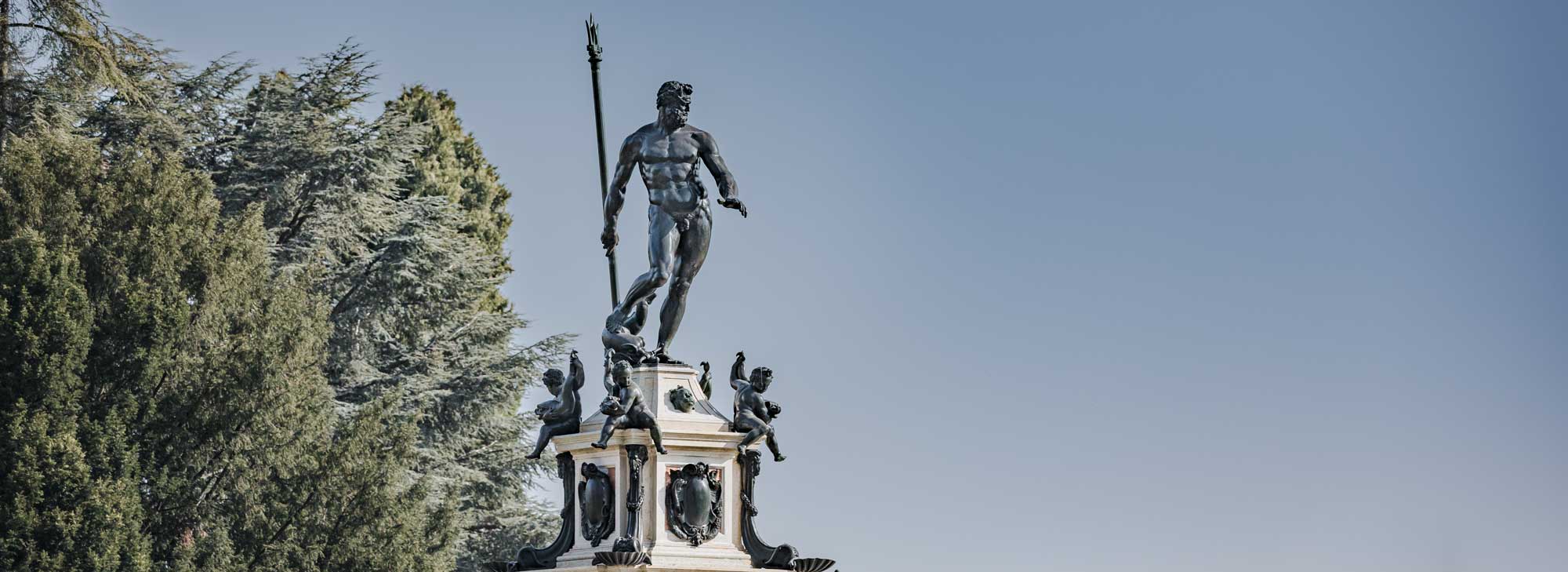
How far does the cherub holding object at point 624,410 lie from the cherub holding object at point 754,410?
2.04 feet

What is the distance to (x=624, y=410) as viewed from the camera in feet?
50.3

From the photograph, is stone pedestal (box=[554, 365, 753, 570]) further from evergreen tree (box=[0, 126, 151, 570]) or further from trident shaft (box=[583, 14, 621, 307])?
evergreen tree (box=[0, 126, 151, 570])

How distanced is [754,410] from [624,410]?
3.34ft

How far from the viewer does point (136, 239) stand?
81.5ft

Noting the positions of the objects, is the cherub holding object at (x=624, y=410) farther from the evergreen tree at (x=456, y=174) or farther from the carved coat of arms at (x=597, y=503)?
the evergreen tree at (x=456, y=174)

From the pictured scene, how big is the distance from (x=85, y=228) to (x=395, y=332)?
11.4 meters

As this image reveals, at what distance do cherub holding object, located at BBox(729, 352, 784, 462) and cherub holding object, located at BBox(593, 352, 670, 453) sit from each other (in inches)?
24.5

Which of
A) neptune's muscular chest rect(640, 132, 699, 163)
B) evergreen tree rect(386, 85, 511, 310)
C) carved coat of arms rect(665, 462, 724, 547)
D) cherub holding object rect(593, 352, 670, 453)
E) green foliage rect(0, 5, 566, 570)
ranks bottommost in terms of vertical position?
carved coat of arms rect(665, 462, 724, 547)

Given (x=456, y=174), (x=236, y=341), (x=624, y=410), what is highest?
(x=456, y=174)

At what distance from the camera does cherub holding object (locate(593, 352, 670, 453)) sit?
50.1 feet

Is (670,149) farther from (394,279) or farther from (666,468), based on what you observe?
(394,279)

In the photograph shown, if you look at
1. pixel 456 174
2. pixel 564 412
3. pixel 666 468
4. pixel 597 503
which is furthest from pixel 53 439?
pixel 456 174

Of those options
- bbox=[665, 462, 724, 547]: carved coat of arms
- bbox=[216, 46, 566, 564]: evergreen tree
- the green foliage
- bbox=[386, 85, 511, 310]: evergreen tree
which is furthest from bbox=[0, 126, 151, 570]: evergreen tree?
bbox=[386, 85, 511, 310]: evergreen tree

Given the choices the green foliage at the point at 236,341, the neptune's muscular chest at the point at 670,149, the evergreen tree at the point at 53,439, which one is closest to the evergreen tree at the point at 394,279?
the green foliage at the point at 236,341
